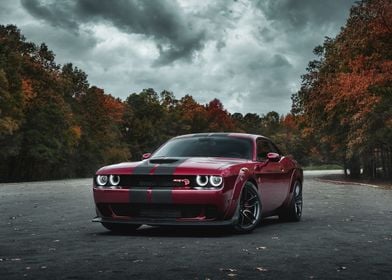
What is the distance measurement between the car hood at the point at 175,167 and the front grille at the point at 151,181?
0.07 meters

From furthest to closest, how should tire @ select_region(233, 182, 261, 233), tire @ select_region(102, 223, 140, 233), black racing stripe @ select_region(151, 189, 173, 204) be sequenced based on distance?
tire @ select_region(102, 223, 140, 233) → tire @ select_region(233, 182, 261, 233) → black racing stripe @ select_region(151, 189, 173, 204)

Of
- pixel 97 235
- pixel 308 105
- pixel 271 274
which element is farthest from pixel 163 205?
pixel 308 105

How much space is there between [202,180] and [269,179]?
1992 mm

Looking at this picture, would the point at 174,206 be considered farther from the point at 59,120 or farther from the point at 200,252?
the point at 59,120

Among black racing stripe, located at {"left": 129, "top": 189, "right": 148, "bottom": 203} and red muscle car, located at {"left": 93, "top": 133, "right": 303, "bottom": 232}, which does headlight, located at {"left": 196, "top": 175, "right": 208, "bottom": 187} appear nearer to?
red muscle car, located at {"left": 93, "top": 133, "right": 303, "bottom": 232}

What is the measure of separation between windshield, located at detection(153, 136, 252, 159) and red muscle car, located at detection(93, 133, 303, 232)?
17 millimetres

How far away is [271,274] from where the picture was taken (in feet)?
19.8

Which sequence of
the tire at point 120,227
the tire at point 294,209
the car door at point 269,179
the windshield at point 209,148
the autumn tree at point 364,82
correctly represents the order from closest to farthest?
the tire at point 120,227 < the car door at point 269,179 < the windshield at point 209,148 < the tire at point 294,209 < the autumn tree at point 364,82

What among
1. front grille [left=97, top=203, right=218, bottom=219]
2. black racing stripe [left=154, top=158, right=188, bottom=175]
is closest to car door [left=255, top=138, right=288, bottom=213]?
front grille [left=97, top=203, right=218, bottom=219]

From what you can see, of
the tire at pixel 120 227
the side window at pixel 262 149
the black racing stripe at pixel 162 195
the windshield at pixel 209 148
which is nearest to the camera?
the black racing stripe at pixel 162 195

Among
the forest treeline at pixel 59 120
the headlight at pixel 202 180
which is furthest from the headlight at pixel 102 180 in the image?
the forest treeline at pixel 59 120

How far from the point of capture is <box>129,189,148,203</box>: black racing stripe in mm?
9039

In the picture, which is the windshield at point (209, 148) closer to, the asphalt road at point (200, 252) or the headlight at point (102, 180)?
the asphalt road at point (200, 252)

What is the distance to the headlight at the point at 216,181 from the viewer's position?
9.01m
